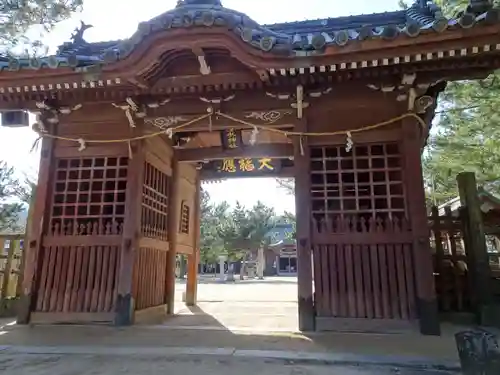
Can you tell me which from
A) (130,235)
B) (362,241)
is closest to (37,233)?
(130,235)

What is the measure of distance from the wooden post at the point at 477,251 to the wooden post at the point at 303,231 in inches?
98.7

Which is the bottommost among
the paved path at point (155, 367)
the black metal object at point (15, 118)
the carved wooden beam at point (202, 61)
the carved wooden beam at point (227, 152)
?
the paved path at point (155, 367)

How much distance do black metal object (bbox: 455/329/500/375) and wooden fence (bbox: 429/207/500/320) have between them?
2.98 m

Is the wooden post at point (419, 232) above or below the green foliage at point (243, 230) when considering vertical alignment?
below

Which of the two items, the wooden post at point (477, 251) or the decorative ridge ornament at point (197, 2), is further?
the decorative ridge ornament at point (197, 2)

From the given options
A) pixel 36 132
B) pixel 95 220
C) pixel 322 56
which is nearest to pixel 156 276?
pixel 95 220

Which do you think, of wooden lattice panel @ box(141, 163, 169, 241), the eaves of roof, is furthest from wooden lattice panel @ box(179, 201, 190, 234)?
the eaves of roof

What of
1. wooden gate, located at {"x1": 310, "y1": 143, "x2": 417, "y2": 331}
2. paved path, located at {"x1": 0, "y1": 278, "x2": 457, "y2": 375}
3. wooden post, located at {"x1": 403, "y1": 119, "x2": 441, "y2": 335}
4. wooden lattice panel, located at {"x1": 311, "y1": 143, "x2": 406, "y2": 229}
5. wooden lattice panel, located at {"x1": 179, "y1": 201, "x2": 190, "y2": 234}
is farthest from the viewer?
wooden lattice panel, located at {"x1": 179, "y1": 201, "x2": 190, "y2": 234}

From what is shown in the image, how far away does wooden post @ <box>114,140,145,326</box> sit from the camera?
17.6 feet

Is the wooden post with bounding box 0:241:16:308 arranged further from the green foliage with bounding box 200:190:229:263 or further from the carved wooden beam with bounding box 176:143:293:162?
the green foliage with bounding box 200:190:229:263

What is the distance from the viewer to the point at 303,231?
5.21 m

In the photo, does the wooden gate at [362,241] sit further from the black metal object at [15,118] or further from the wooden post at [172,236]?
the black metal object at [15,118]

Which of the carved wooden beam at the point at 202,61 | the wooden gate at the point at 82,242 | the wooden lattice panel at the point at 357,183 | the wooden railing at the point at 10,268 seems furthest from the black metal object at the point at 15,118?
the wooden lattice panel at the point at 357,183

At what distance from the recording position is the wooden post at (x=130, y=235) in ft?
17.6
